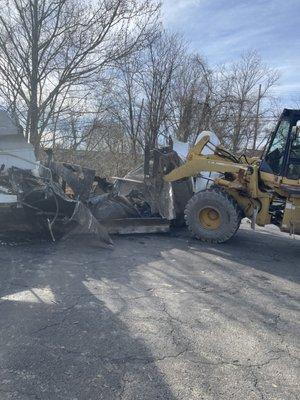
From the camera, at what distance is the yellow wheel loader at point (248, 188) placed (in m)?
7.94

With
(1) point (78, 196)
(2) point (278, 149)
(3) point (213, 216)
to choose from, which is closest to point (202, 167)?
(3) point (213, 216)

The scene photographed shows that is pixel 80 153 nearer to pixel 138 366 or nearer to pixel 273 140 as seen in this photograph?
pixel 273 140

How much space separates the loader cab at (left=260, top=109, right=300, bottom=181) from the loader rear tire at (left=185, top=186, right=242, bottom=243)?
0.98m

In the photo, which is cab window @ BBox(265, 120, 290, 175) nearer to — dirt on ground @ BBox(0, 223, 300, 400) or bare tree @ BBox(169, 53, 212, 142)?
dirt on ground @ BBox(0, 223, 300, 400)

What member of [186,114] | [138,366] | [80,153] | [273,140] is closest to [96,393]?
[138,366]

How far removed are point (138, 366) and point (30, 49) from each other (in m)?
12.6

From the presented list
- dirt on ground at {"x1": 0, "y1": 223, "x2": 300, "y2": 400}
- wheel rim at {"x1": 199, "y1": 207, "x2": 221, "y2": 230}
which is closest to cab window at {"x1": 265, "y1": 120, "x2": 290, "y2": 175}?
wheel rim at {"x1": 199, "y1": 207, "x2": 221, "y2": 230}

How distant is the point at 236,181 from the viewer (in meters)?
8.61

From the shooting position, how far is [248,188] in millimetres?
8430

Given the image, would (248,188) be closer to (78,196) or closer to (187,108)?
(78,196)

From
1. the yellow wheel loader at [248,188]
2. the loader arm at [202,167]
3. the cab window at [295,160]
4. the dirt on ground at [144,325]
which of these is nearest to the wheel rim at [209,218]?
the yellow wheel loader at [248,188]

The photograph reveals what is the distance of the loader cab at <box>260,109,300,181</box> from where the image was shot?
792 cm

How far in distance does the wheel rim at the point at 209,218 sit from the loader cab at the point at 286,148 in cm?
131

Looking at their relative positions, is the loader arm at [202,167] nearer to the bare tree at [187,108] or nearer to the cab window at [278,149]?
the cab window at [278,149]
